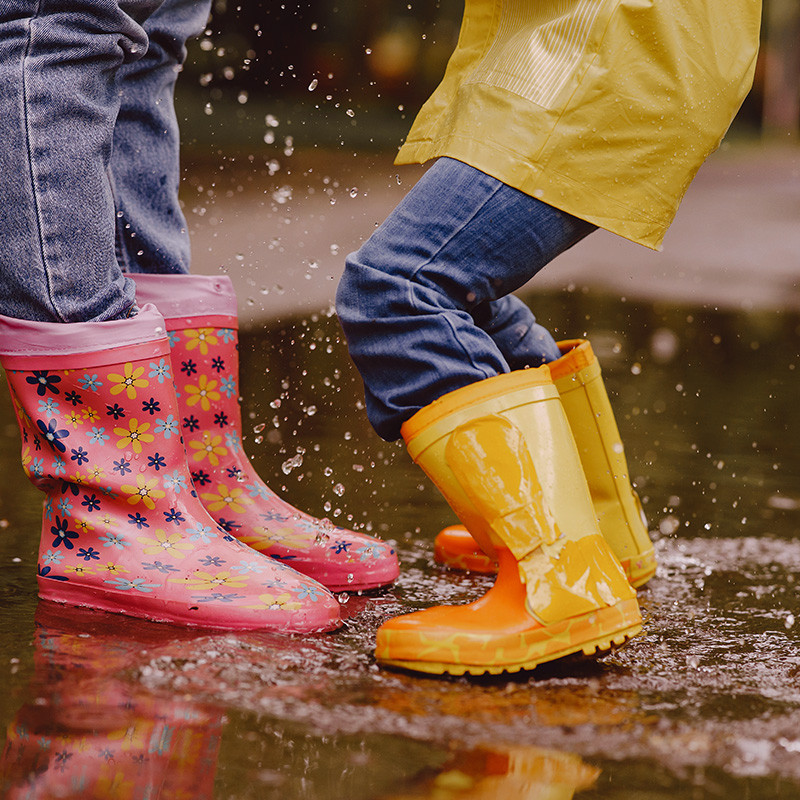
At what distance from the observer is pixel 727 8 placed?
121cm

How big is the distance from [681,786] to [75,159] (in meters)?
0.84

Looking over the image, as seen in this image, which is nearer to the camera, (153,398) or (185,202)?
(153,398)

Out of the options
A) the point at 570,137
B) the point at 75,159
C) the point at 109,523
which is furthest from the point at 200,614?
the point at 570,137

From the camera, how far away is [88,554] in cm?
133

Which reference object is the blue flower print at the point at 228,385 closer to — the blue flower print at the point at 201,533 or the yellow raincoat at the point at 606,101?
the blue flower print at the point at 201,533

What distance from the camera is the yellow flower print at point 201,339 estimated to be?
4.91 ft

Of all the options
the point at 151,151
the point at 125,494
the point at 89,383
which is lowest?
the point at 125,494

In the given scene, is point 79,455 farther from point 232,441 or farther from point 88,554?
point 232,441

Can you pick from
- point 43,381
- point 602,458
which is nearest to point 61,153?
point 43,381

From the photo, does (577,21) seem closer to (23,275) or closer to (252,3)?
(23,275)

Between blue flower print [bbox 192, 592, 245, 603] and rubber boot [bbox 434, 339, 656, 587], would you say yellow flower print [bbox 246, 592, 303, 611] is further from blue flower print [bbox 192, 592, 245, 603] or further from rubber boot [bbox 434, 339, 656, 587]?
rubber boot [bbox 434, 339, 656, 587]

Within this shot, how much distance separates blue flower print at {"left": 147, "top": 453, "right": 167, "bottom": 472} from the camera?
1327mm

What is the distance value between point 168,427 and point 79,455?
0.32 ft

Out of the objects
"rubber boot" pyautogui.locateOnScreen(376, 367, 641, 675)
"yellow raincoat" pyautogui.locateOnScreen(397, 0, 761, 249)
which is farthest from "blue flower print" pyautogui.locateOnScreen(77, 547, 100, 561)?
"yellow raincoat" pyautogui.locateOnScreen(397, 0, 761, 249)
